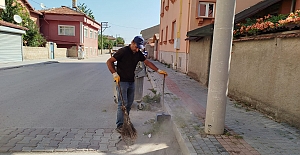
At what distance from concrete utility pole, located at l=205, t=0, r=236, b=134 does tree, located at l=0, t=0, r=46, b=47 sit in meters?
25.9

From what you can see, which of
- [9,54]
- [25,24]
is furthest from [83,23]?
[9,54]

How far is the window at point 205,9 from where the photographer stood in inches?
460

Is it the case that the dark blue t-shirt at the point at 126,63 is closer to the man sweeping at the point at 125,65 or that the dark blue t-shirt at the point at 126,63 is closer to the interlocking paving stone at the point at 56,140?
the man sweeping at the point at 125,65

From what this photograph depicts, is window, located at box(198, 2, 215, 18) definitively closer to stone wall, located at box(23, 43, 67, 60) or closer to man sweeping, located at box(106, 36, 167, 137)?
man sweeping, located at box(106, 36, 167, 137)

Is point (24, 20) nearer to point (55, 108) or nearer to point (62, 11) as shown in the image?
point (62, 11)

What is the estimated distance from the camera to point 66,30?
32281mm

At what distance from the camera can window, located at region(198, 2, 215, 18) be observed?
38.3 ft

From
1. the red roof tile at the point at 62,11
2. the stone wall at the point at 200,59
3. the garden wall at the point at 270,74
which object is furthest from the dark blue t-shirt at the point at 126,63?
the red roof tile at the point at 62,11

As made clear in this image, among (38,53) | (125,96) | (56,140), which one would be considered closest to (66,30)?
(38,53)

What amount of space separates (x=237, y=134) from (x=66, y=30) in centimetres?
3280

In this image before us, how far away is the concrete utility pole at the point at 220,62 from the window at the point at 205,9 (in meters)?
8.78

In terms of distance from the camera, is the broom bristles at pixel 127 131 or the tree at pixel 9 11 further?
the tree at pixel 9 11

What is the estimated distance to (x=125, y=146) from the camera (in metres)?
3.55

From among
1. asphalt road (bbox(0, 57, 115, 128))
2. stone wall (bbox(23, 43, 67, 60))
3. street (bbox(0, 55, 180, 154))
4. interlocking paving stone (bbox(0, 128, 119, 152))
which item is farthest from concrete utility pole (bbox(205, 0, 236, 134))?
stone wall (bbox(23, 43, 67, 60))
